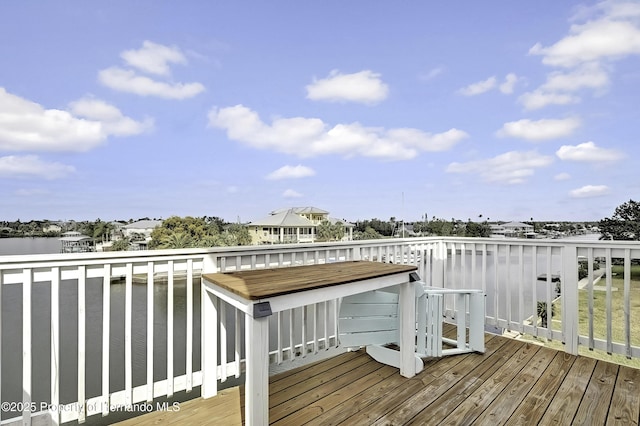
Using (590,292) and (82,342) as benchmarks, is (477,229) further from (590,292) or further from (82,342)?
(82,342)

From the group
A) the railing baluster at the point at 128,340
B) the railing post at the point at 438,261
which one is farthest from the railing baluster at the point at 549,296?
the railing baluster at the point at 128,340

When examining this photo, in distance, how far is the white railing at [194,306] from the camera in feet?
5.56

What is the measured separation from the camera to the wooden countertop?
1626mm

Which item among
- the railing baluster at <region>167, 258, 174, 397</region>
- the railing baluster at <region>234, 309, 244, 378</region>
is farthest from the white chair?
the railing baluster at <region>167, 258, 174, 397</region>

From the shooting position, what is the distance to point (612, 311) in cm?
275

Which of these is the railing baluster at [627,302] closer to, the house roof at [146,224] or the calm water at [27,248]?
the calm water at [27,248]

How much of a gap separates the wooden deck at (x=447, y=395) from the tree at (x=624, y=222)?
7.64ft

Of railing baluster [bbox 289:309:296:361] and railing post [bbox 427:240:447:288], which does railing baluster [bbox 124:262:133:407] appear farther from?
railing post [bbox 427:240:447:288]

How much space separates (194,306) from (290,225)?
20.3m

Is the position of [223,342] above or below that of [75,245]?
below

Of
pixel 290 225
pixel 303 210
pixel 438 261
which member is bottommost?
pixel 438 261

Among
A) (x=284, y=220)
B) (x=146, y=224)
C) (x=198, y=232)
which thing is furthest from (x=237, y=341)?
(x=284, y=220)

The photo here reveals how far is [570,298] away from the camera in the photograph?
9.64 feet

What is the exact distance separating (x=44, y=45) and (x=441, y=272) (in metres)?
10.1
